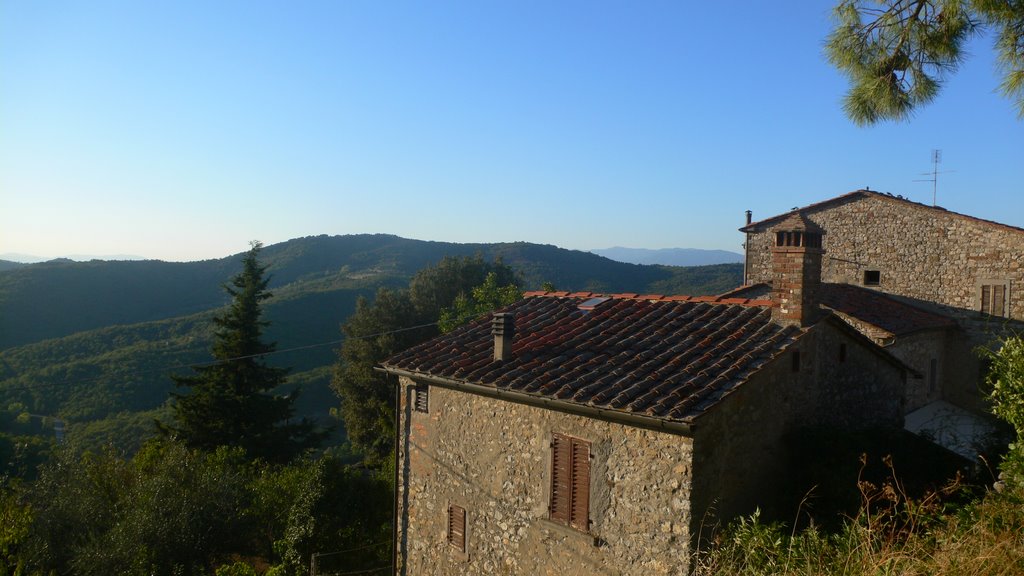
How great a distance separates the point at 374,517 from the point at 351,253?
7685 cm

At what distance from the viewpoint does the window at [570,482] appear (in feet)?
25.4

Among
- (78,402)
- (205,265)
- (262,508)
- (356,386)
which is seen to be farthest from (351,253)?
(262,508)

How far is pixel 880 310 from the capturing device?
49.1 ft

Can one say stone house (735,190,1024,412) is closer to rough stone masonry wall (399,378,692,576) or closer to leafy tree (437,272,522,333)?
rough stone masonry wall (399,378,692,576)

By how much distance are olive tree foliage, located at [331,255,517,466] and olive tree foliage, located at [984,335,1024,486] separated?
19.9 metres

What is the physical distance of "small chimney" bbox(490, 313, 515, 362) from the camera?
372 inches

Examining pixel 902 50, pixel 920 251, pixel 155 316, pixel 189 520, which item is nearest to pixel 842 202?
pixel 920 251

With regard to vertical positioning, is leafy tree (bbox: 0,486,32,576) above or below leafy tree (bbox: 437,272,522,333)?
below

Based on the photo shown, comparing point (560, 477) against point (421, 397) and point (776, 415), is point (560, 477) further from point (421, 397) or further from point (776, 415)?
point (421, 397)

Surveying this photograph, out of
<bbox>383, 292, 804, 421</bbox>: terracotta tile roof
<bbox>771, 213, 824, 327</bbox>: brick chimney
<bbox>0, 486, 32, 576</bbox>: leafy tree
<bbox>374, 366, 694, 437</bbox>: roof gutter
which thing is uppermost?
<bbox>771, 213, 824, 327</bbox>: brick chimney

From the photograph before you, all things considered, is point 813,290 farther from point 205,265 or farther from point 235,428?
point 205,265

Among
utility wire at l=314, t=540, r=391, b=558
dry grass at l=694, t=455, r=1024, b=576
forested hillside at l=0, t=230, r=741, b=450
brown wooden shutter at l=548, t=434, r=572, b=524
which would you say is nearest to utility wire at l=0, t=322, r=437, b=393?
forested hillside at l=0, t=230, r=741, b=450

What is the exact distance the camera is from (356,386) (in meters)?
28.8

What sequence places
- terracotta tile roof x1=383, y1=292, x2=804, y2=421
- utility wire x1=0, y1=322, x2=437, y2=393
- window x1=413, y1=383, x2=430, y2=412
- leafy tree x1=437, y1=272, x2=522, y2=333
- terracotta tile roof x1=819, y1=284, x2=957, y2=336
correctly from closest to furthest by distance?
terracotta tile roof x1=383, y1=292, x2=804, y2=421, window x1=413, y1=383, x2=430, y2=412, terracotta tile roof x1=819, y1=284, x2=957, y2=336, utility wire x1=0, y1=322, x2=437, y2=393, leafy tree x1=437, y1=272, x2=522, y2=333
